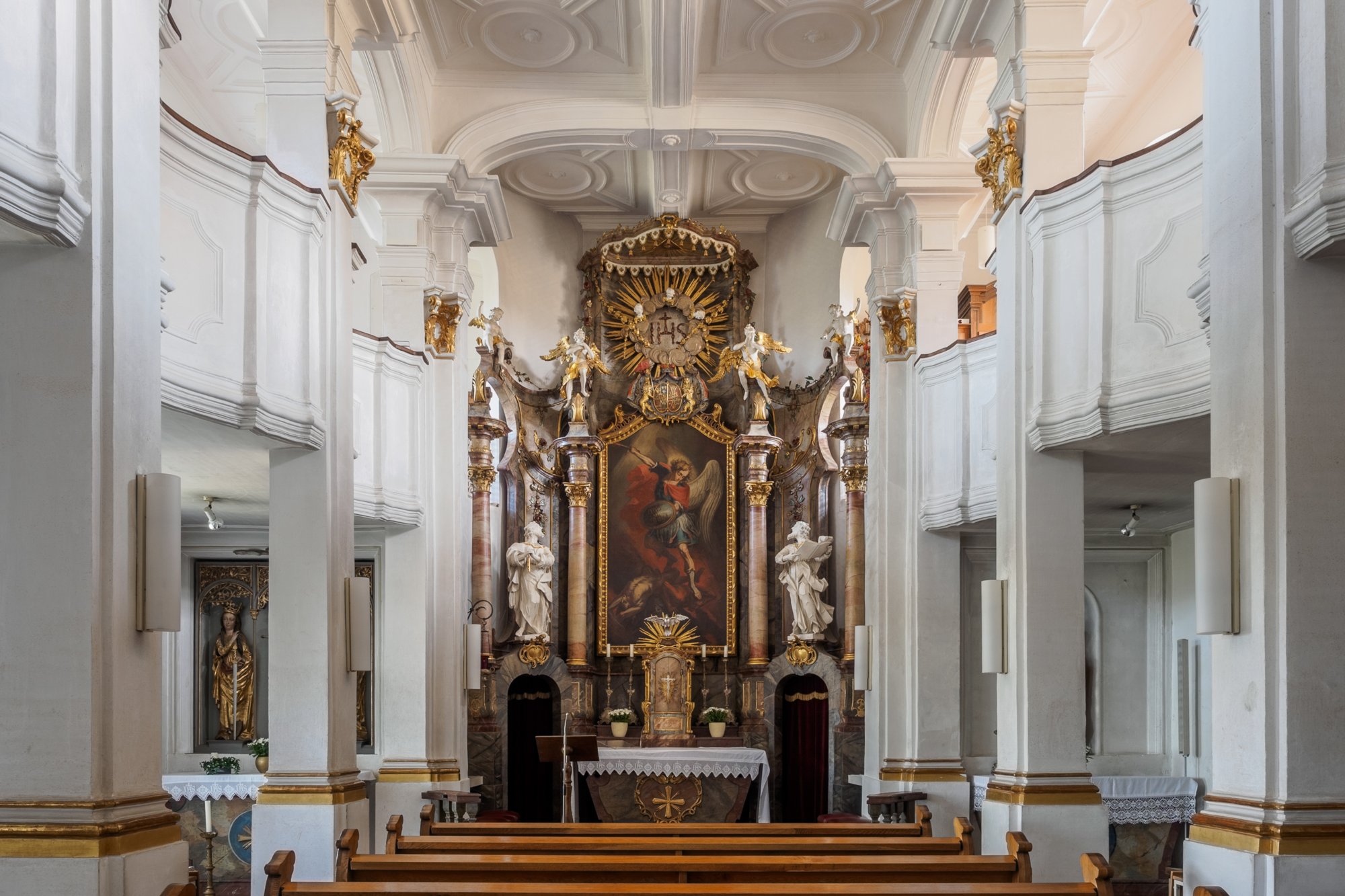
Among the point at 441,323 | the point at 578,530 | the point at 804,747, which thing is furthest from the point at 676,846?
the point at 578,530

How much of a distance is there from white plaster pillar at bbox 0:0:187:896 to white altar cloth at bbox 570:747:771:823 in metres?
12.3

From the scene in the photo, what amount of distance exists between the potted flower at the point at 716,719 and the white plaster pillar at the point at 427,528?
496 cm

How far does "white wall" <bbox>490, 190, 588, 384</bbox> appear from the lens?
67.6 ft

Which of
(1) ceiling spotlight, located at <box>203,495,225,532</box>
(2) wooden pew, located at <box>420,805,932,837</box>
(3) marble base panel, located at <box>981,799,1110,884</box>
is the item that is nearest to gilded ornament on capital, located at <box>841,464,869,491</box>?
(1) ceiling spotlight, located at <box>203,495,225,532</box>

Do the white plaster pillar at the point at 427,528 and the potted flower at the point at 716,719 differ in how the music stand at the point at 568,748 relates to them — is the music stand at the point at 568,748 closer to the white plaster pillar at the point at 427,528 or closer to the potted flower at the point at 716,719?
the white plaster pillar at the point at 427,528

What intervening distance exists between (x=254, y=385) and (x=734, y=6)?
22.1 feet

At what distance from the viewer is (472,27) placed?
543 inches

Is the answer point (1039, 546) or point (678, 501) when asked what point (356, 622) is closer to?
point (1039, 546)

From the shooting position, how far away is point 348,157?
10258 millimetres

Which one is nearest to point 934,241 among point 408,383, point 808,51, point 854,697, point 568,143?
point 808,51

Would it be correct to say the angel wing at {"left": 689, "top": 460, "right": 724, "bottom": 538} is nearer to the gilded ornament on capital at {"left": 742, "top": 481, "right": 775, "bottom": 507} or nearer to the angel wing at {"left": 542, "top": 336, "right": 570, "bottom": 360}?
the gilded ornament on capital at {"left": 742, "top": 481, "right": 775, "bottom": 507}

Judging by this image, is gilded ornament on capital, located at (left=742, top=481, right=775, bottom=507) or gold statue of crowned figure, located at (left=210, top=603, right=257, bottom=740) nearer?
gold statue of crowned figure, located at (left=210, top=603, right=257, bottom=740)

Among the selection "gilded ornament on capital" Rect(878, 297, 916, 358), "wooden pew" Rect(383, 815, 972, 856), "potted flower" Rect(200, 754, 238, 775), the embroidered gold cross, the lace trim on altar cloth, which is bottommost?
the embroidered gold cross

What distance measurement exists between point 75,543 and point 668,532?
15.0 m
